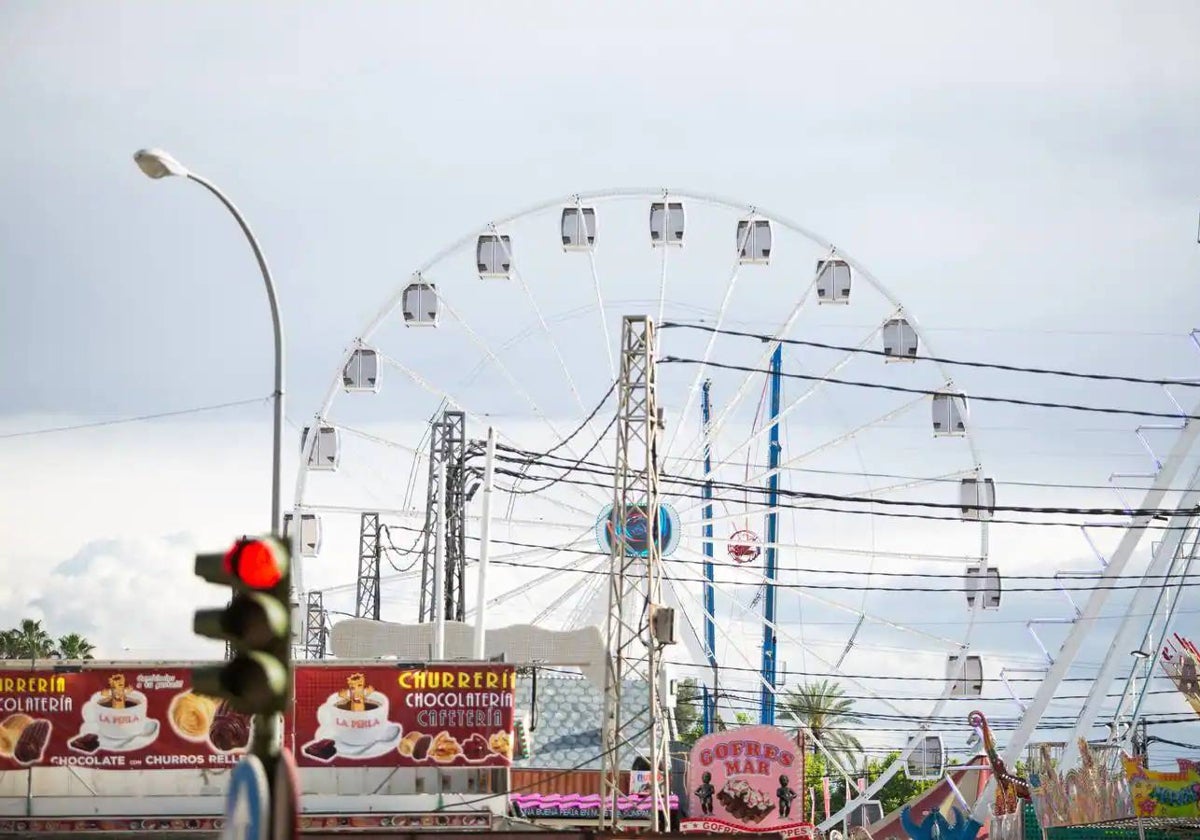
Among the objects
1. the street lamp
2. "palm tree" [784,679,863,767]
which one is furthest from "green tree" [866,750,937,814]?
the street lamp

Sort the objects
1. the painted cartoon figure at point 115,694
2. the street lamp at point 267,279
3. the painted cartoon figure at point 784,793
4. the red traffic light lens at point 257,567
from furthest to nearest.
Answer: the painted cartoon figure at point 784,793 < the painted cartoon figure at point 115,694 < the street lamp at point 267,279 < the red traffic light lens at point 257,567

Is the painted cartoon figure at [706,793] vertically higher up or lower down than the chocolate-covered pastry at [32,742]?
lower down

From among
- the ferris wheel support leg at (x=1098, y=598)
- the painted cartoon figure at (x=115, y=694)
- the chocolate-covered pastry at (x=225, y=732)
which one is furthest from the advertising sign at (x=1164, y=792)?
the painted cartoon figure at (x=115, y=694)

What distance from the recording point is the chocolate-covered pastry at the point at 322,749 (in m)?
34.4

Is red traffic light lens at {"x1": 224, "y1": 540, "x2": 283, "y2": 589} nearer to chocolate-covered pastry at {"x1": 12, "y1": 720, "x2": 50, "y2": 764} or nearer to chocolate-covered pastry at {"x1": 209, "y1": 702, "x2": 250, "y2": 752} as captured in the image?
chocolate-covered pastry at {"x1": 209, "y1": 702, "x2": 250, "y2": 752}

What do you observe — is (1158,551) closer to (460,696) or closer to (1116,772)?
(1116,772)

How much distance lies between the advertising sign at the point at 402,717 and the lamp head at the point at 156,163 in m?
16.4

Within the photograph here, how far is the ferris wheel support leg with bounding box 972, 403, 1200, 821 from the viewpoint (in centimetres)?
4272

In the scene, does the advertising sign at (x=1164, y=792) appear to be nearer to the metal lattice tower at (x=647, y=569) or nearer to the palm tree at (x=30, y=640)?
the metal lattice tower at (x=647, y=569)

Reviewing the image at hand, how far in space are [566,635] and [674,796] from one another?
604 centimetres

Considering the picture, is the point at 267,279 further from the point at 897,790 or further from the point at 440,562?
the point at 897,790

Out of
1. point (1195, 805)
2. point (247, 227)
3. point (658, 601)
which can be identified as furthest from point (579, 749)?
point (247, 227)

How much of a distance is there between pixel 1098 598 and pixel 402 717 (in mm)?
19915

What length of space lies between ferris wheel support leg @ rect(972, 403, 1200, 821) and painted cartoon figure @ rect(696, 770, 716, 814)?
1127cm
